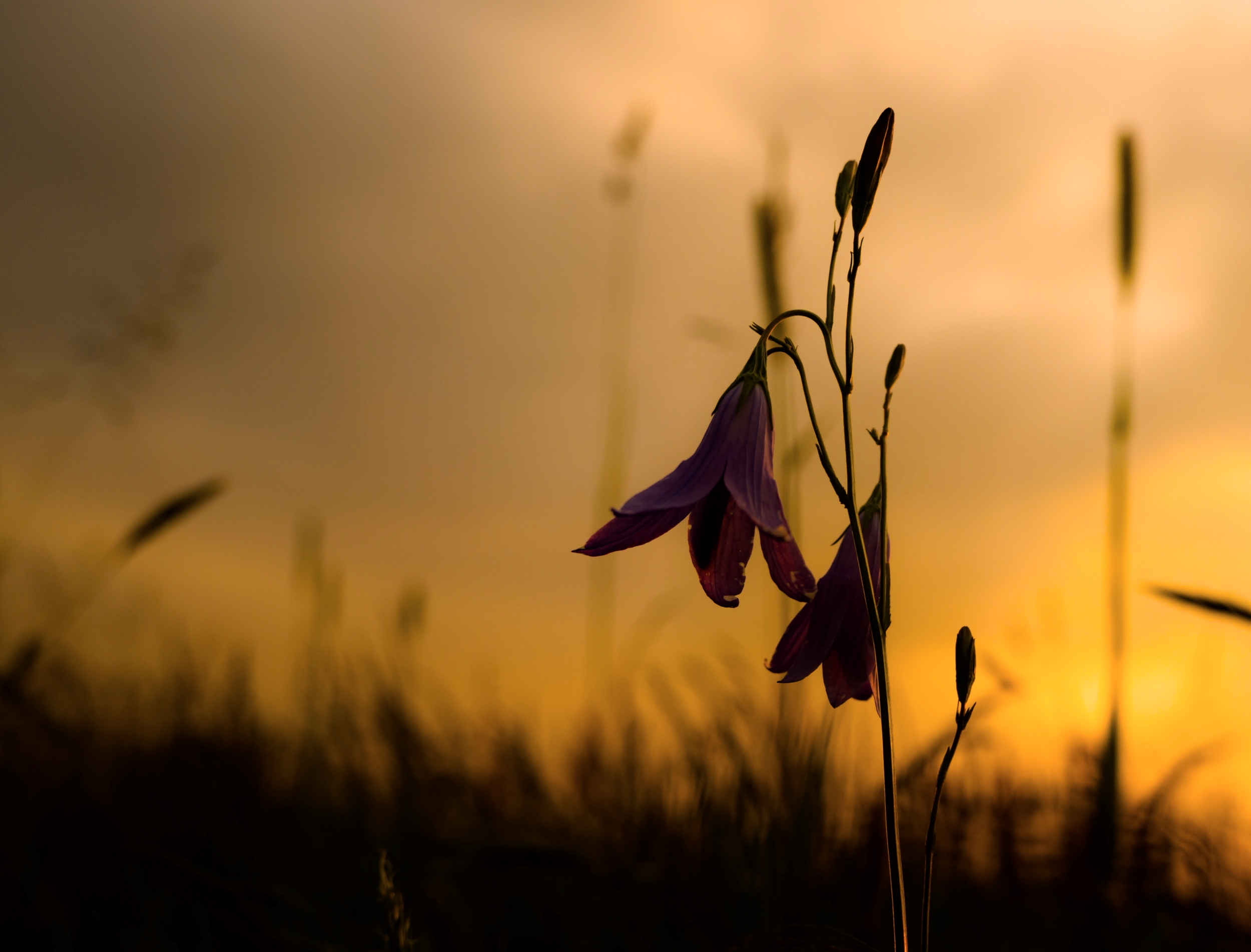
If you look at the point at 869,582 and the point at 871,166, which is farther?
Answer: the point at 871,166

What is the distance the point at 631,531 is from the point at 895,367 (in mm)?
387

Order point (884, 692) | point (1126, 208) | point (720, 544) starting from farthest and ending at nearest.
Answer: point (1126, 208), point (720, 544), point (884, 692)

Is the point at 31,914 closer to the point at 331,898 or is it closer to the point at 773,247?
the point at 331,898

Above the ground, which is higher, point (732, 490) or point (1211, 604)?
point (732, 490)

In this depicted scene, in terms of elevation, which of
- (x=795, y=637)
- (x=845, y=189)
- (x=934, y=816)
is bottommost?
(x=934, y=816)

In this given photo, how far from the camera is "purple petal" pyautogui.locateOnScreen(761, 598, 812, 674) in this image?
49.5 inches

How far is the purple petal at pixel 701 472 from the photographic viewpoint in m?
1.13

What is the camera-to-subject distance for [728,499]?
1.29 metres

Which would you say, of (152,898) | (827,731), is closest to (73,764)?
(152,898)

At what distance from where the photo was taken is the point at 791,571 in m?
1.16

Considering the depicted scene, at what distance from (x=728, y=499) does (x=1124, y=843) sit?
62.7 inches

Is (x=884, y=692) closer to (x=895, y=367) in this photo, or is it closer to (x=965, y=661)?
(x=965, y=661)

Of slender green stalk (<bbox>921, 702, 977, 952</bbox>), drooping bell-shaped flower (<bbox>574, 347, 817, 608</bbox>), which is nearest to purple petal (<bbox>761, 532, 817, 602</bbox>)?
drooping bell-shaped flower (<bbox>574, 347, 817, 608</bbox>)

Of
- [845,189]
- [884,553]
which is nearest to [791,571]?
[884,553]
